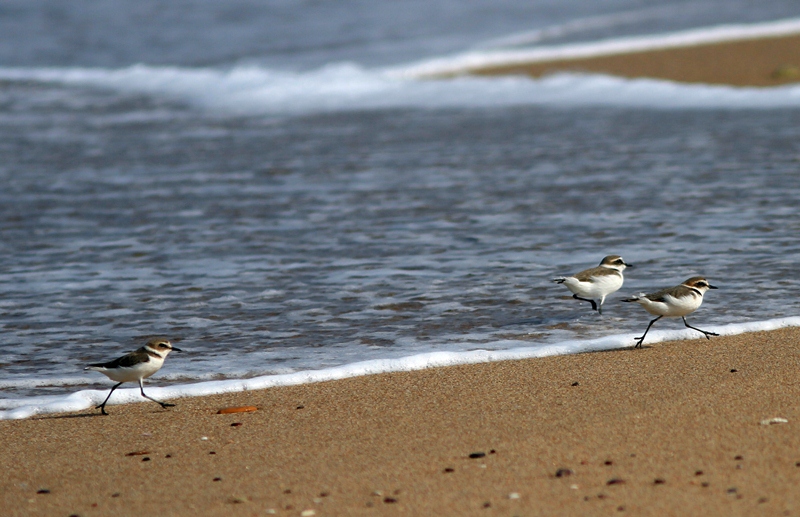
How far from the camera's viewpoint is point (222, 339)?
740 cm

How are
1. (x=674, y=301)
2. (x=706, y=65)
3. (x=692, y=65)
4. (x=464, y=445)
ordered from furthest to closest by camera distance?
(x=692, y=65) → (x=706, y=65) → (x=674, y=301) → (x=464, y=445)

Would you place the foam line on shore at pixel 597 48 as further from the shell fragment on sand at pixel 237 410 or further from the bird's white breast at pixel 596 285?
the shell fragment on sand at pixel 237 410

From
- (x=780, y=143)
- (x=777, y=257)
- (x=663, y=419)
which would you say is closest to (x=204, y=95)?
(x=780, y=143)

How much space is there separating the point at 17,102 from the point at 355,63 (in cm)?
961

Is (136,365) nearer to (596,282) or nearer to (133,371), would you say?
(133,371)

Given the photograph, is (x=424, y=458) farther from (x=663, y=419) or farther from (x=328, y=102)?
(x=328, y=102)

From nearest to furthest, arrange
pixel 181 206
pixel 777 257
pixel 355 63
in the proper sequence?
pixel 777 257, pixel 181 206, pixel 355 63

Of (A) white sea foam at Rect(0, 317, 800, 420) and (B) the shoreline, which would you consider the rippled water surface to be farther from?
A: (B) the shoreline

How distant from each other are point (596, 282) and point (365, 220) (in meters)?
3.98

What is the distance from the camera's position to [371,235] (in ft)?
34.3

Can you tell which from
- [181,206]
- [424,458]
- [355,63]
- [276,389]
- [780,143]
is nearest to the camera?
[424,458]

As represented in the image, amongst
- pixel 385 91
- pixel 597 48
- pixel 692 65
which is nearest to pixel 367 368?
pixel 385 91

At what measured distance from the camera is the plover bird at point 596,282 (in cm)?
765

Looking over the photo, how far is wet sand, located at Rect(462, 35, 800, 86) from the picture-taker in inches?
861
